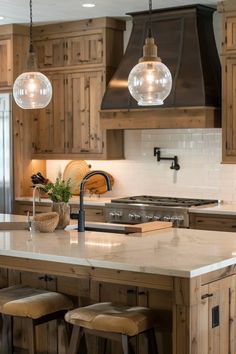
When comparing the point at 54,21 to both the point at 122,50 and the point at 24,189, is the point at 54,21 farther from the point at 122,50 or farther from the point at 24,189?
the point at 24,189

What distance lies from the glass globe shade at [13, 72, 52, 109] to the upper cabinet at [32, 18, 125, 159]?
255 centimetres

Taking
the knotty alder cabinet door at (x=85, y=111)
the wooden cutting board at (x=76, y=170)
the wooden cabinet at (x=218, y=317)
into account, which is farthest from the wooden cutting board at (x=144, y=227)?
the wooden cutting board at (x=76, y=170)

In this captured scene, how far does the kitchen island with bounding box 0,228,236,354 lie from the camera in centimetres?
343

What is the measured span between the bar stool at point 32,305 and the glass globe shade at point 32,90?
4.35ft

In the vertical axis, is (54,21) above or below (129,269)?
above

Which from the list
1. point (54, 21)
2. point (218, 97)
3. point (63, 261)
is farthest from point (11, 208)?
point (63, 261)

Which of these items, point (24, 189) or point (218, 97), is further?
point (24, 189)

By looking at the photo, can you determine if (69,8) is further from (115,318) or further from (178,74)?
(115,318)

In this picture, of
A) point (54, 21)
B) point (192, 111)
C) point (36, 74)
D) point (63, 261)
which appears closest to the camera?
point (63, 261)

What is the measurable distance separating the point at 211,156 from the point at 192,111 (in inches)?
26.4

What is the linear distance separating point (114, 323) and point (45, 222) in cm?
123

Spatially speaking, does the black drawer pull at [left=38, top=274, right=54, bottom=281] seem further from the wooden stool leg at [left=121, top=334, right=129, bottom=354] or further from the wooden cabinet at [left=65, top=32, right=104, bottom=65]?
the wooden cabinet at [left=65, top=32, right=104, bottom=65]

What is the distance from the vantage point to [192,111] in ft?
21.4

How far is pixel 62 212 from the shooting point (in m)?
4.84
